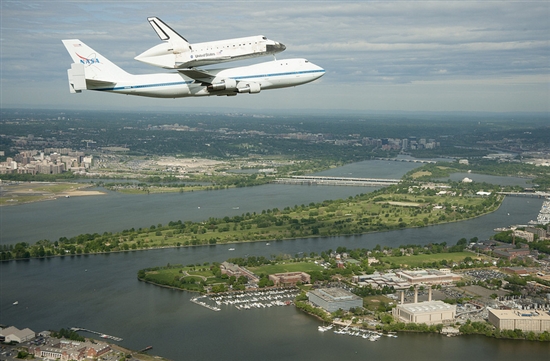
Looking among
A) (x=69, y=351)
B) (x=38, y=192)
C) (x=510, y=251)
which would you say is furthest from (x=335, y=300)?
(x=38, y=192)

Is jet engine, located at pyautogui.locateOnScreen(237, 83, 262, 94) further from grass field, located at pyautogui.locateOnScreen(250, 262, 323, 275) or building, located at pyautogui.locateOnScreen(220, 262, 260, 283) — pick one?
grass field, located at pyautogui.locateOnScreen(250, 262, 323, 275)

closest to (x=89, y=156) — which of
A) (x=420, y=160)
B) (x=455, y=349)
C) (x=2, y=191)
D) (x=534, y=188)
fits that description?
(x=2, y=191)

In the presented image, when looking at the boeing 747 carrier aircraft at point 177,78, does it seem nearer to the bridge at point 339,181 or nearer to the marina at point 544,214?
the marina at point 544,214

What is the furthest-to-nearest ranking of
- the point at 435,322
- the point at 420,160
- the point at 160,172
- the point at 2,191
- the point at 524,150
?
the point at 524,150
the point at 420,160
the point at 160,172
the point at 2,191
the point at 435,322

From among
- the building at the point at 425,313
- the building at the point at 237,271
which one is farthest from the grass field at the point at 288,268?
the building at the point at 425,313

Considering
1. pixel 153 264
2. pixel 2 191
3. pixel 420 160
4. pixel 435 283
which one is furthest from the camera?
pixel 420 160

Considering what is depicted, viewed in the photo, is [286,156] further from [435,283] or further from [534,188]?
[435,283]

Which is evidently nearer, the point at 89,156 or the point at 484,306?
the point at 484,306
